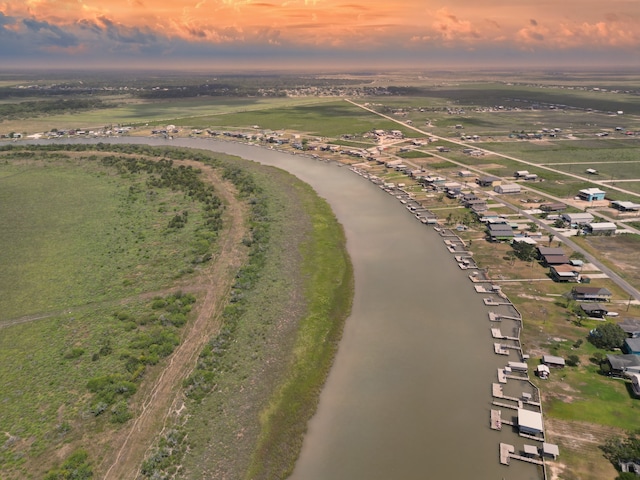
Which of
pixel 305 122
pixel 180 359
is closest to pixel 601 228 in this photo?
pixel 180 359

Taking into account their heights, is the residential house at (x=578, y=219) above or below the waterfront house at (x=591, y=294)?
above

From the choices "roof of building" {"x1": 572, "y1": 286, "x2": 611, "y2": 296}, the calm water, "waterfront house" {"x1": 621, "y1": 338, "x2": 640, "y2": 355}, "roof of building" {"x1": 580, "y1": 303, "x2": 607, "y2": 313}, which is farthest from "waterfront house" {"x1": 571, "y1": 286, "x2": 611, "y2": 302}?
the calm water

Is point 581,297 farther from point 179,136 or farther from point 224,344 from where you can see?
point 179,136

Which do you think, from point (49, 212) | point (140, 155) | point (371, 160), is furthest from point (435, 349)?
point (140, 155)

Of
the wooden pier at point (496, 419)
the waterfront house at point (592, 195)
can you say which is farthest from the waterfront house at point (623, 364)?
the waterfront house at point (592, 195)

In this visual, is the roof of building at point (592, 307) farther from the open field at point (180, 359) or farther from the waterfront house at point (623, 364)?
the open field at point (180, 359)
